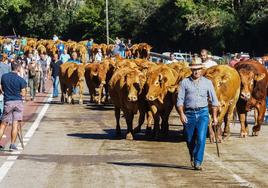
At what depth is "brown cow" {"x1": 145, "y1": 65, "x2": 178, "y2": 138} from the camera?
749 inches

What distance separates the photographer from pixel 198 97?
1417 cm

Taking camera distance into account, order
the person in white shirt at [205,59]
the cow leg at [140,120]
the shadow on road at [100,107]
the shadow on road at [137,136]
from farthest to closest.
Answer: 1. the shadow on road at [100,107]
2. the person in white shirt at [205,59]
3. the cow leg at [140,120]
4. the shadow on road at [137,136]

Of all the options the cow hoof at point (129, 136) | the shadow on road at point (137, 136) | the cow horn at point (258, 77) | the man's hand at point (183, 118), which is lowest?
the shadow on road at point (137, 136)

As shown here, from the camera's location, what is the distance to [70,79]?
3070 cm

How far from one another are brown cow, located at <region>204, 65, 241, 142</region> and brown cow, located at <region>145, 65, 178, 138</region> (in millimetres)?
911

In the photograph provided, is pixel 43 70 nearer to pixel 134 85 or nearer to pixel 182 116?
pixel 134 85

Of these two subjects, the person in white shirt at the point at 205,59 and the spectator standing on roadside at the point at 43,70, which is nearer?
the person in white shirt at the point at 205,59

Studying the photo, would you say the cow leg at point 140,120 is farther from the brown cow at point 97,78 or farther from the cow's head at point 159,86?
the brown cow at point 97,78

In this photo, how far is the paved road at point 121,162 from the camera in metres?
13.2

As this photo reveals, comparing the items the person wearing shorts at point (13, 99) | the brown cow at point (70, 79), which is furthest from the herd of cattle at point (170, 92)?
the brown cow at point (70, 79)

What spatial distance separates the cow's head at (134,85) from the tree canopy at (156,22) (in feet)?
148

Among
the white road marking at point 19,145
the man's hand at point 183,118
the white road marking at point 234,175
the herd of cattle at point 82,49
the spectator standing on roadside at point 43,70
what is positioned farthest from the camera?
the herd of cattle at point 82,49

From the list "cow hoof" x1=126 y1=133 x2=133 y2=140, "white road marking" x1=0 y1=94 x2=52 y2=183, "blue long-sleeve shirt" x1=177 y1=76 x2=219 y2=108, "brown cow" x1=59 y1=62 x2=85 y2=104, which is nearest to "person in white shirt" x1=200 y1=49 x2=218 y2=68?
"cow hoof" x1=126 y1=133 x2=133 y2=140

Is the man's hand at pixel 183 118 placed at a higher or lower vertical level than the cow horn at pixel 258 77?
lower
